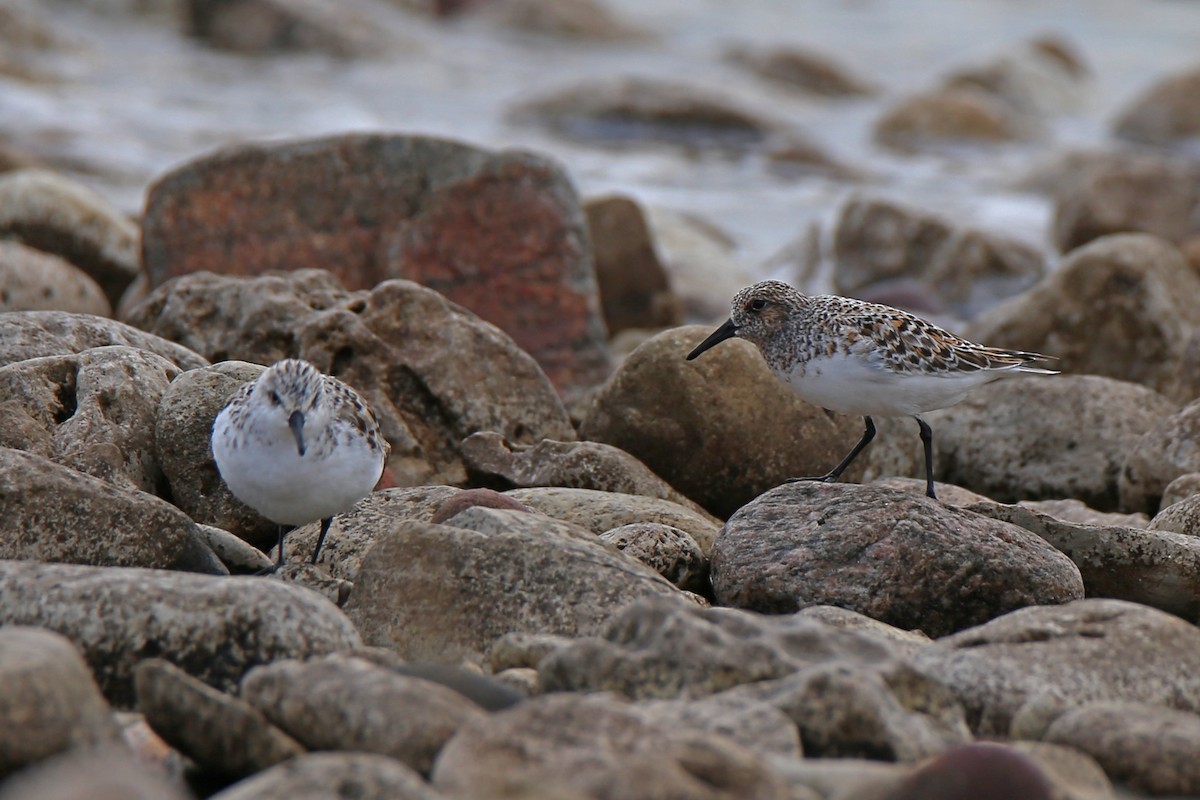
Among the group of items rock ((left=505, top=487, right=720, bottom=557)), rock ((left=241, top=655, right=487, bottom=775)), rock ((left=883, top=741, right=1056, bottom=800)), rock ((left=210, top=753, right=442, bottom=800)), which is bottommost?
rock ((left=505, top=487, right=720, bottom=557))

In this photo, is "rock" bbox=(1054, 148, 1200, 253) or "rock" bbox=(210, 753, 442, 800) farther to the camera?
"rock" bbox=(1054, 148, 1200, 253)

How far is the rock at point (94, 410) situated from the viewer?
7031mm

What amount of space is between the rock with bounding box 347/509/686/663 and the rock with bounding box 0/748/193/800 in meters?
1.90

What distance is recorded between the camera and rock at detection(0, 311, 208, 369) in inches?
308

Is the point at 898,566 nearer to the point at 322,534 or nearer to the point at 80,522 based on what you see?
the point at 322,534

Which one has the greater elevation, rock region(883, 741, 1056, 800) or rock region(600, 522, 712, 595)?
rock region(883, 741, 1056, 800)

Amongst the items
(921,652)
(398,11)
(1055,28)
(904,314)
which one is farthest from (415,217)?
(1055,28)

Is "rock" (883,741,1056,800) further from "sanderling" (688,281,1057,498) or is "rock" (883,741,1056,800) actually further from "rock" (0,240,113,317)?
"rock" (0,240,113,317)

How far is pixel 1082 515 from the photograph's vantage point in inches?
336

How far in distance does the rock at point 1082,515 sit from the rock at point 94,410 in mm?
4969

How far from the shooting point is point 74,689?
4.31 meters

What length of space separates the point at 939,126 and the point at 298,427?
21439 mm

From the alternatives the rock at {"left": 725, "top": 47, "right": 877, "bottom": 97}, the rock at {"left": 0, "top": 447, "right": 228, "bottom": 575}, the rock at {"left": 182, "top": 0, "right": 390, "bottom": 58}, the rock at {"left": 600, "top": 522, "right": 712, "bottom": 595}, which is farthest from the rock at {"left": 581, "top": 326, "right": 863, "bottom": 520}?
the rock at {"left": 182, "top": 0, "right": 390, "bottom": 58}

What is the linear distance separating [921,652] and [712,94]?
20792 millimetres
